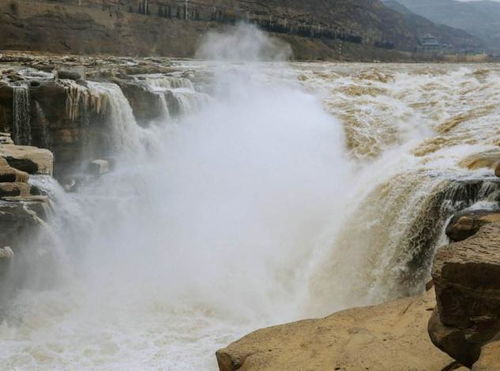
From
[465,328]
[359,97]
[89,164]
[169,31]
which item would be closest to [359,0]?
[169,31]

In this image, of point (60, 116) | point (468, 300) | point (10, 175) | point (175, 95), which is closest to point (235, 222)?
point (10, 175)

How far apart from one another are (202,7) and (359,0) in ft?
141

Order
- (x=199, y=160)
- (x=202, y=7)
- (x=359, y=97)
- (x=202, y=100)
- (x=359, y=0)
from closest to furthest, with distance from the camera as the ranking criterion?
(x=199, y=160), (x=202, y=100), (x=359, y=97), (x=202, y=7), (x=359, y=0)

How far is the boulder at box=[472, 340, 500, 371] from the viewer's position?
2.68 m

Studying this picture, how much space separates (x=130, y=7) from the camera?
41125mm

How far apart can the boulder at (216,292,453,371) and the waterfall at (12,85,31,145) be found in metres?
8.31

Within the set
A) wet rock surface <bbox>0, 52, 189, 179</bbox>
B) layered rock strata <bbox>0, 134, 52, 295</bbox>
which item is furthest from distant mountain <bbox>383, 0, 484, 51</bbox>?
layered rock strata <bbox>0, 134, 52, 295</bbox>

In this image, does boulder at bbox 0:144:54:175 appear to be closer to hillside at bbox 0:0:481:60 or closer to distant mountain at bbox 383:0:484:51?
hillside at bbox 0:0:481:60

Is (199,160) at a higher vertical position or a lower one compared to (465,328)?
lower

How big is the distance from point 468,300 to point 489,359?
43cm

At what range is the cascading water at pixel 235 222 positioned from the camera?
271 inches

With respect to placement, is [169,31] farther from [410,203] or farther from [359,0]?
[359,0]

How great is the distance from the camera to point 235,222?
33.0 feet

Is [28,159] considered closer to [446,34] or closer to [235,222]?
[235,222]
